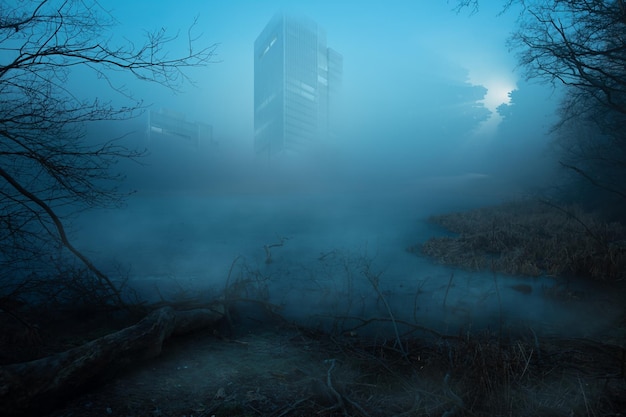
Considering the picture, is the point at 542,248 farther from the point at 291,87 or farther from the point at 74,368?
the point at 291,87

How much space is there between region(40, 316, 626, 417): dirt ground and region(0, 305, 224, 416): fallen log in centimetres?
13

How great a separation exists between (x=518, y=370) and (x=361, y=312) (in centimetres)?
347

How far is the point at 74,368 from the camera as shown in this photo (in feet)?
10.8

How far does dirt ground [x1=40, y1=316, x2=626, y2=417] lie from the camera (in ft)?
9.98

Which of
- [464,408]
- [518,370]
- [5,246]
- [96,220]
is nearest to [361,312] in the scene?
[518,370]

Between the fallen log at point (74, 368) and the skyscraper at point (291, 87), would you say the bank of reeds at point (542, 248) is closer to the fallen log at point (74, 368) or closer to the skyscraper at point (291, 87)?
the fallen log at point (74, 368)

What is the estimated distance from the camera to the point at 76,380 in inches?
129

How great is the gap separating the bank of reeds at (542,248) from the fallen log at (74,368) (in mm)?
5825

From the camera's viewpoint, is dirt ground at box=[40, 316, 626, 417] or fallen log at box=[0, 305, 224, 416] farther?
dirt ground at box=[40, 316, 626, 417]

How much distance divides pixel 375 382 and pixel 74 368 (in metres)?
2.89

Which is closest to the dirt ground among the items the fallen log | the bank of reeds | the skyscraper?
the fallen log

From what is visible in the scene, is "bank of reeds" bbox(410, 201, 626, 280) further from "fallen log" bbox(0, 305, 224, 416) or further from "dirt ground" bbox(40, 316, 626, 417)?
"fallen log" bbox(0, 305, 224, 416)

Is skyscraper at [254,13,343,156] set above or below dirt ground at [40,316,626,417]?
above

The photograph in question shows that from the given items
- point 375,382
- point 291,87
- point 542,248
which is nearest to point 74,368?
point 375,382
